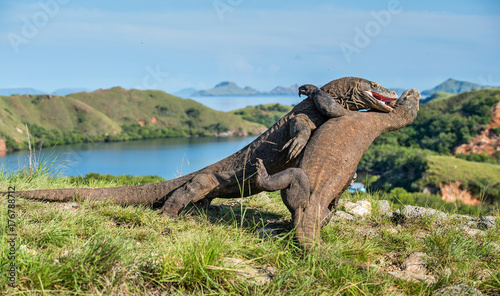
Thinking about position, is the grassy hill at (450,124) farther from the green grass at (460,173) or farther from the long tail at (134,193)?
the long tail at (134,193)

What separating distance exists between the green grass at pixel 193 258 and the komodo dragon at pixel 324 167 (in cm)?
35

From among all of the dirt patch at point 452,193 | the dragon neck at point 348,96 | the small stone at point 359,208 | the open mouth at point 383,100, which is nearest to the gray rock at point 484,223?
the small stone at point 359,208

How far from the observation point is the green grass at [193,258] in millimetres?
3646

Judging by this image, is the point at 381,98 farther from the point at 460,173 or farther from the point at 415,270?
the point at 460,173

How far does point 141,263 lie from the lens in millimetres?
4031

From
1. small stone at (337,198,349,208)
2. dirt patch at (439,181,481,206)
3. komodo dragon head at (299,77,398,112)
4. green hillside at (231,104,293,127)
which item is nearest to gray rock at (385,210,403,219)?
small stone at (337,198,349,208)

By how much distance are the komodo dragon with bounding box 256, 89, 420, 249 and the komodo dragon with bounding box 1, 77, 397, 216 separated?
20 cm

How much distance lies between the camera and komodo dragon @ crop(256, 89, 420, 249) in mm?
4926

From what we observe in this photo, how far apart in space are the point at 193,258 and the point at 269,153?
2.35 meters

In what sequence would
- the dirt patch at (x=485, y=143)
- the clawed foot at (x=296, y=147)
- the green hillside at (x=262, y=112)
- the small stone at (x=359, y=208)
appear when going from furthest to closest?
the green hillside at (x=262, y=112) < the dirt patch at (x=485, y=143) < the small stone at (x=359, y=208) < the clawed foot at (x=296, y=147)

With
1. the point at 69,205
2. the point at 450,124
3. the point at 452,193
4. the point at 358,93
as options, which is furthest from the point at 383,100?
the point at 450,124

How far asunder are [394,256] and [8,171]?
6941 millimetres

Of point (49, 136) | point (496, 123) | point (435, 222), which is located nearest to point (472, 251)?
point (435, 222)

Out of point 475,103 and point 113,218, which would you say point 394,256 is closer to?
point 113,218
